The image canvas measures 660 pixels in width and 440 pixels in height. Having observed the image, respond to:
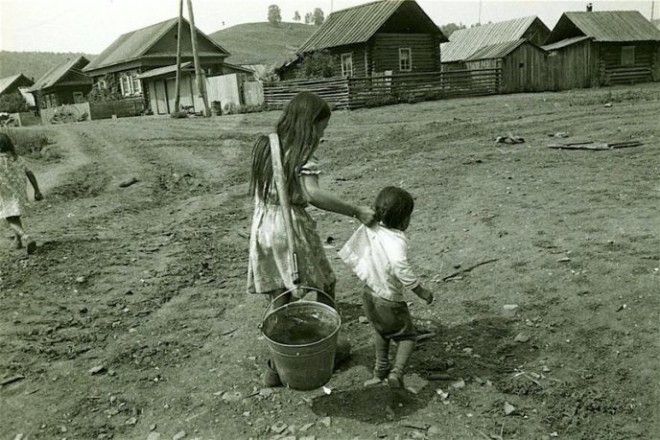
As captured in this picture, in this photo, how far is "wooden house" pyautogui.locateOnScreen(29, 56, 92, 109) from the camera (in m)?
45.6

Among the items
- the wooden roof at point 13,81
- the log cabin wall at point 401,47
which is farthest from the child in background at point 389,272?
the wooden roof at point 13,81

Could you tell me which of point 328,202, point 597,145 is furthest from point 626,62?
point 328,202

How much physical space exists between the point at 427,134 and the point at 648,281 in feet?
29.5

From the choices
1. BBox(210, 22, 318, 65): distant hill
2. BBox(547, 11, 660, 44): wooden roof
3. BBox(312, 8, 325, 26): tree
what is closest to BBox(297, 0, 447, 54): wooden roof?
BBox(547, 11, 660, 44): wooden roof

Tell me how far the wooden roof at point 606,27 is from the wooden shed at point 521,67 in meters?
4.96

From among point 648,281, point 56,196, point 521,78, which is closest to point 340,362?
point 648,281

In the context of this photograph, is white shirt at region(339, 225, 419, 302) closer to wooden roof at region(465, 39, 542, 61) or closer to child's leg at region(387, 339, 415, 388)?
child's leg at region(387, 339, 415, 388)

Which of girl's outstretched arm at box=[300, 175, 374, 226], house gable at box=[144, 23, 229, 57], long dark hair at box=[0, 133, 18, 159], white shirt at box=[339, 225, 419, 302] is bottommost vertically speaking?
white shirt at box=[339, 225, 419, 302]

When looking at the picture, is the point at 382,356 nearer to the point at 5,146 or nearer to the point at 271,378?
the point at 271,378

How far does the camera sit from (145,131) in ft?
59.9

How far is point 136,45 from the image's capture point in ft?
128

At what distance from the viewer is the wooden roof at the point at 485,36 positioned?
113ft

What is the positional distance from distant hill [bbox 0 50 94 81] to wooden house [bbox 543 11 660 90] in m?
68.8

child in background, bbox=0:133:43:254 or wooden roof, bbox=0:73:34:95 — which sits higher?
wooden roof, bbox=0:73:34:95
